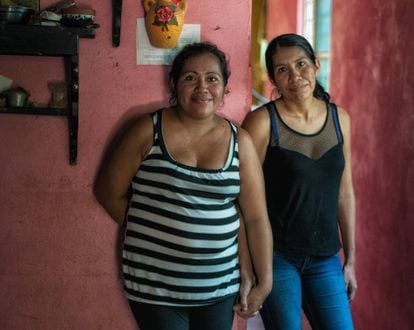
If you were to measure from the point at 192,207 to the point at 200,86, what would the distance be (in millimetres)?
332

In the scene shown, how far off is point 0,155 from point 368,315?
208 cm

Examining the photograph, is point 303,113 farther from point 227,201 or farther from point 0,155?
point 0,155

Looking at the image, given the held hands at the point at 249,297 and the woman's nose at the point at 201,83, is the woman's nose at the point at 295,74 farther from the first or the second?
the held hands at the point at 249,297

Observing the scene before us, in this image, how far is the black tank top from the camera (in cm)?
157

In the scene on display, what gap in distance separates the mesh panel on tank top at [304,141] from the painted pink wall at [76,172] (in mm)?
199

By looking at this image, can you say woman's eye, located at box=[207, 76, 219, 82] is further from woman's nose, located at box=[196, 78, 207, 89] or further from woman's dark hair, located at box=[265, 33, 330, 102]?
woman's dark hair, located at box=[265, 33, 330, 102]

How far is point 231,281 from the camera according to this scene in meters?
1.52

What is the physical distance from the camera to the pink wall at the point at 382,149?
2.36 m

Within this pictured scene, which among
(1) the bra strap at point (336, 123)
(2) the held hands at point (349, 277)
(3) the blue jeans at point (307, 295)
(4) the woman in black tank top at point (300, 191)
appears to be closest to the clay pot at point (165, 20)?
(4) the woman in black tank top at point (300, 191)

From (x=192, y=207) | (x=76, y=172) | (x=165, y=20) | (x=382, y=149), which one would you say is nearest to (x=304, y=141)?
(x=192, y=207)

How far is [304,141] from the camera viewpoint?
161 cm

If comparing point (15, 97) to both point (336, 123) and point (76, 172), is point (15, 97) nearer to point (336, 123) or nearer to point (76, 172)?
point (76, 172)

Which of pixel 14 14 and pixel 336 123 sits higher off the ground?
pixel 14 14

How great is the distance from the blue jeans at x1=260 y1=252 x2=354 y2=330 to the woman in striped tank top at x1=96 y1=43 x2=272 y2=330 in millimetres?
51
